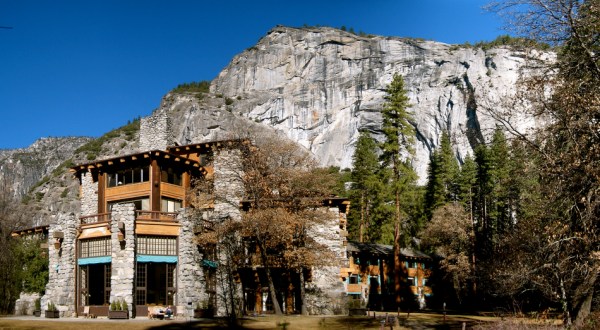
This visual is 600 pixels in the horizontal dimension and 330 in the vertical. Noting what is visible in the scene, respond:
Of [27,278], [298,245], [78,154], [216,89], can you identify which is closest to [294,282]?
[298,245]

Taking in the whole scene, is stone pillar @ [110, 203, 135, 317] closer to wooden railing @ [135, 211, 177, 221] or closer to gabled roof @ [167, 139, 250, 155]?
wooden railing @ [135, 211, 177, 221]

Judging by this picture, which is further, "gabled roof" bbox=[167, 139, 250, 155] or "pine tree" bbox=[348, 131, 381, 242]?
"pine tree" bbox=[348, 131, 381, 242]

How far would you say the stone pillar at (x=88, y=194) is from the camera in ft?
134

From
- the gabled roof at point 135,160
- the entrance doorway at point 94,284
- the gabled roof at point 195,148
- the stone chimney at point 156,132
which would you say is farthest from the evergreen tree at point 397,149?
the entrance doorway at point 94,284

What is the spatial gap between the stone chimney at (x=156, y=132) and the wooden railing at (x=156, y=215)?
8236 mm

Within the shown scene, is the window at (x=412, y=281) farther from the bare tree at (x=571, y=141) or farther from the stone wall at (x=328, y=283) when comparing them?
the bare tree at (x=571, y=141)

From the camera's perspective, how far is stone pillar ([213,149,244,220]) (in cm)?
3669

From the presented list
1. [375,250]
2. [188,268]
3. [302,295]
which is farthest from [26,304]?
[375,250]

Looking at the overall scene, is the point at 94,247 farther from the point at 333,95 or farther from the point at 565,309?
the point at 333,95

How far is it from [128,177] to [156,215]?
515 centimetres

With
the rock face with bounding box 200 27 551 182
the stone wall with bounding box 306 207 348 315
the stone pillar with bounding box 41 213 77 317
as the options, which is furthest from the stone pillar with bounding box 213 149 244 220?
the rock face with bounding box 200 27 551 182

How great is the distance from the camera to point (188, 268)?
115ft

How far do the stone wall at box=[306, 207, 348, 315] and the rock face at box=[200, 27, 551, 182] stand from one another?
107685 mm

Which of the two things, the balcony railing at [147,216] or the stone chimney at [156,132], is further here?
the stone chimney at [156,132]
